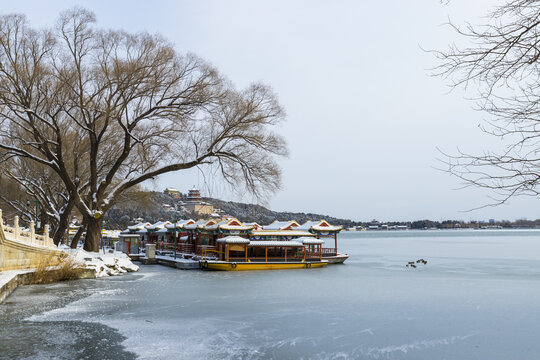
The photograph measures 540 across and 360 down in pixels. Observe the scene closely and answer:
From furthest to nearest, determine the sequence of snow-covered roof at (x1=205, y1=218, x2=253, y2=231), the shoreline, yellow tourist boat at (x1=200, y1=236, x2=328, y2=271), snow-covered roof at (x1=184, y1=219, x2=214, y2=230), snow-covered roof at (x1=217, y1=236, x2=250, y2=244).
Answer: snow-covered roof at (x1=184, y1=219, x2=214, y2=230), snow-covered roof at (x1=205, y1=218, x2=253, y2=231), yellow tourist boat at (x1=200, y1=236, x2=328, y2=271), snow-covered roof at (x1=217, y1=236, x2=250, y2=244), the shoreline

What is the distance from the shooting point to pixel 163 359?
1026cm

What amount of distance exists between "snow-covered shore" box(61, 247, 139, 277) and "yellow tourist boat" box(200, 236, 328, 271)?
6544 mm

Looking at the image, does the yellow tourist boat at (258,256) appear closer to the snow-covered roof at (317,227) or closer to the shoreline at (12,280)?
the snow-covered roof at (317,227)

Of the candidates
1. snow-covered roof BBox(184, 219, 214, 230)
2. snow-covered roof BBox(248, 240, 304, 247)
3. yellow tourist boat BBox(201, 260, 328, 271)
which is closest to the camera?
yellow tourist boat BBox(201, 260, 328, 271)

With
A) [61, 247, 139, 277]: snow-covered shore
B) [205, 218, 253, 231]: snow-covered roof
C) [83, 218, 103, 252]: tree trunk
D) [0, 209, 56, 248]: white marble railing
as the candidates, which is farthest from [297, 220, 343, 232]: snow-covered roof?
[0, 209, 56, 248]: white marble railing

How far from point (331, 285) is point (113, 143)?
17.9m

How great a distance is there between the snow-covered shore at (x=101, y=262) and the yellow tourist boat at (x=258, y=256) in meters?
6.54

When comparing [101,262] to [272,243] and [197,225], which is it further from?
[272,243]

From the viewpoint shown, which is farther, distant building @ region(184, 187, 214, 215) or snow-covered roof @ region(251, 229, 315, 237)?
distant building @ region(184, 187, 214, 215)

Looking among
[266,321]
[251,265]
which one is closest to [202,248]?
[251,265]

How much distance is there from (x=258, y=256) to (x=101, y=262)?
1322 cm

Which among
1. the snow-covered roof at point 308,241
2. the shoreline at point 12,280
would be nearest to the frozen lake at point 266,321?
the shoreline at point 12,280

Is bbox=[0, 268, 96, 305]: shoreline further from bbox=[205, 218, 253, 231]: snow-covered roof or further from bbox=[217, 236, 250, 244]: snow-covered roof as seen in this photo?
bbox=[205, 218, 253, 231]: snow-covered roof

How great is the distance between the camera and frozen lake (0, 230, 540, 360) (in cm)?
1131
